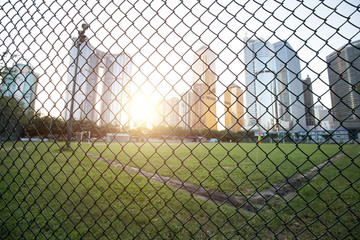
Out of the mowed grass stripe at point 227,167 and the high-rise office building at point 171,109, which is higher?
the high-rise office building at point 171,109

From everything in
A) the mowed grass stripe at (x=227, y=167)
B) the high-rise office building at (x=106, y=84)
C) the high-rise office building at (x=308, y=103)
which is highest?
the high-rise office building at (x=106, y=84)

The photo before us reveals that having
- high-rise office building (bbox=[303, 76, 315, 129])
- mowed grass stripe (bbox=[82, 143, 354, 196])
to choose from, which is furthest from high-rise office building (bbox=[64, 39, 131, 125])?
high-rise office building (bbox=[303, 76, 315, 129])

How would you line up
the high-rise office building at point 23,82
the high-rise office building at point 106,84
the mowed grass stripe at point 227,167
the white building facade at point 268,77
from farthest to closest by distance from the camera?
1. the high-rise office building at point 23,82
2. the high-rise office building at point 106,84
3. the mowed grass stripe at point 227,167
4. the white building facade at point 268,77

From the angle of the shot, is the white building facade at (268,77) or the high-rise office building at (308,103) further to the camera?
the white building facade at (268,77)

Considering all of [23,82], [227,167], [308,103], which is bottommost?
[227,167]

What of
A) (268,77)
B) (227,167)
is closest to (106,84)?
(268,77)

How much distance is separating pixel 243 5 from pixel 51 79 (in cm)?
207

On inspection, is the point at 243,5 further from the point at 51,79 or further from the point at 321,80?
the point at 51,79

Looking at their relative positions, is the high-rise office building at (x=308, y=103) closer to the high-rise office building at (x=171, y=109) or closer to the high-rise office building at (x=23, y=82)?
the high-rise office building at (x=171, y=109)

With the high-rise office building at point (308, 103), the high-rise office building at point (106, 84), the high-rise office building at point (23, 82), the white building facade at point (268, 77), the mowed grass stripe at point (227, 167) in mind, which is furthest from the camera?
the high-rise office building at point (23, 82)

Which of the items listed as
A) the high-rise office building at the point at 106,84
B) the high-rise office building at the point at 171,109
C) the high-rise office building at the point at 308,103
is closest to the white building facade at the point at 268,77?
the high-rise office building at the point at 308,103

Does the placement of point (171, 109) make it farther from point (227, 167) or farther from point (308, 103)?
point (227, 167)

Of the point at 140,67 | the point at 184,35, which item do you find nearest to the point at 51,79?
the point at 140,67

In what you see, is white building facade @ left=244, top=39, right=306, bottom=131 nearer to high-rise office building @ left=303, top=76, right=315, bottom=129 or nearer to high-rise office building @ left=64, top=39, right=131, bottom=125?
high-rise office building @ left=303, top=76, right=315, bottom=129
